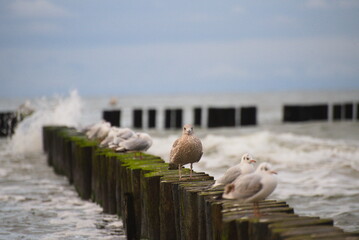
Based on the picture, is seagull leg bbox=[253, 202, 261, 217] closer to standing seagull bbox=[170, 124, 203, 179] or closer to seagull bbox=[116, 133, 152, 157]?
standing seagull bbox=[170, 124, 203, 179]

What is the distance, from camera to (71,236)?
25.0ft

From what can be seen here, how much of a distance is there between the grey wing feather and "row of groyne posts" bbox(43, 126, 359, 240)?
15cm

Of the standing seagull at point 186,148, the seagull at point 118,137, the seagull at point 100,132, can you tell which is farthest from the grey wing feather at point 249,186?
the seagull at point 100,132

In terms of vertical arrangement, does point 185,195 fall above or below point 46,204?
above

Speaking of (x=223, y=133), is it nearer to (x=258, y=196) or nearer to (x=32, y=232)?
(x=32, y=232)

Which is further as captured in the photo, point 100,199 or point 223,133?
point 223,133

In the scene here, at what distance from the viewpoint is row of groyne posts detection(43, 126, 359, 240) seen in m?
4.25

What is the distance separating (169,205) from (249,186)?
1.97 m

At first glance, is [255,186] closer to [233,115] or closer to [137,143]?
[137,143]

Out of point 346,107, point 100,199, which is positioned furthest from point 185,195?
point 346,107

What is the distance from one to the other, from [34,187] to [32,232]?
4153 mm

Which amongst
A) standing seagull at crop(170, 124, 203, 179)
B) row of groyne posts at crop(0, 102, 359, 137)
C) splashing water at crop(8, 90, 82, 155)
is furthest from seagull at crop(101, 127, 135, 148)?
row of groyne posts at crop(0, 102, 359, 137)

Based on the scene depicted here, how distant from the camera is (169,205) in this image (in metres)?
6.37

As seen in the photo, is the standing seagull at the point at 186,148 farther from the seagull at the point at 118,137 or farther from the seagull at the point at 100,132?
the seagull at the point at 100,132
